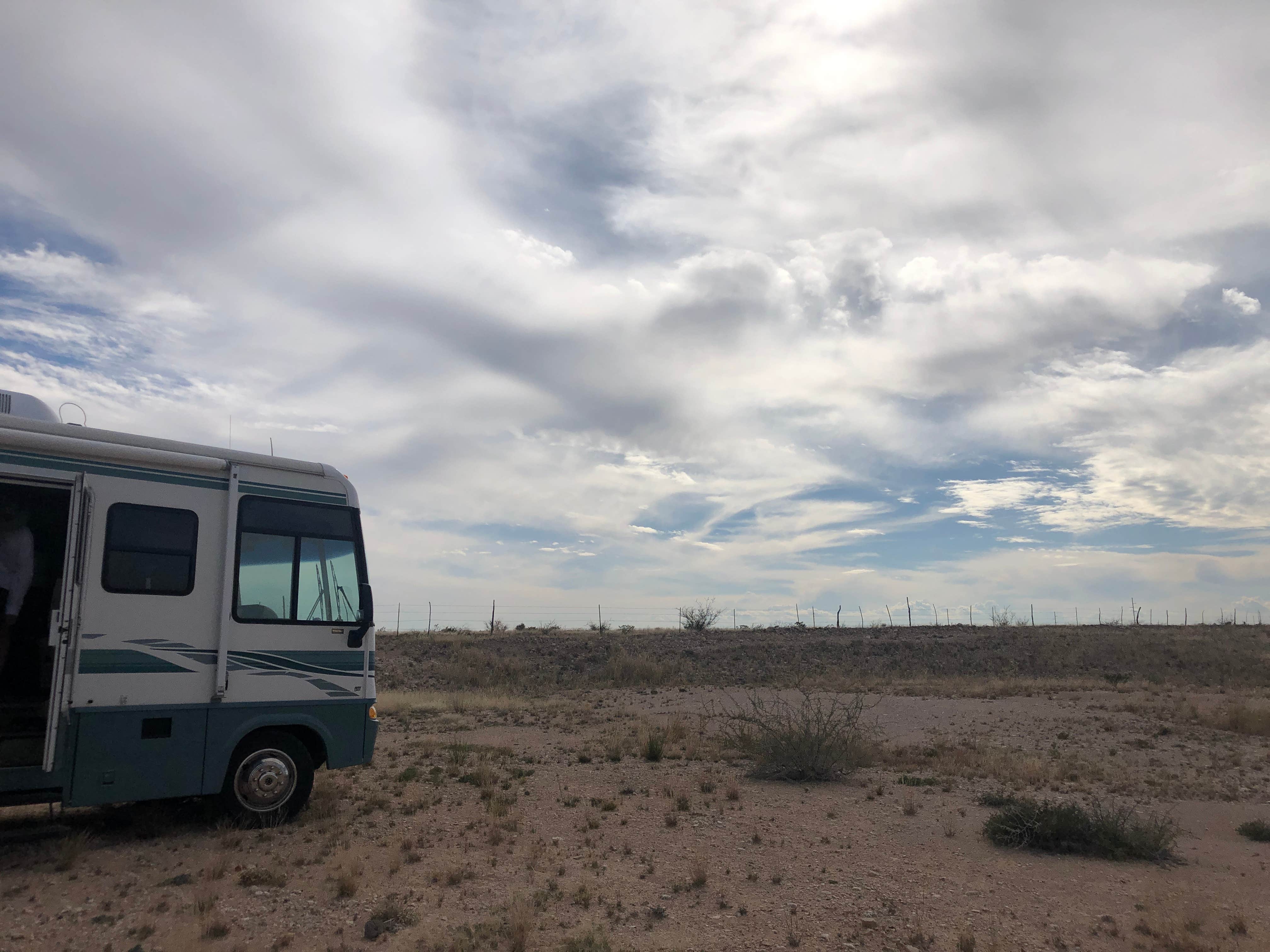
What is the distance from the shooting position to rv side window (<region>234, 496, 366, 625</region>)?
8820 mm

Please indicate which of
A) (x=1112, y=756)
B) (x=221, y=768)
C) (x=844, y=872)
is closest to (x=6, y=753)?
(x=221, y=768)

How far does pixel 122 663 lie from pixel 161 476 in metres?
1.88

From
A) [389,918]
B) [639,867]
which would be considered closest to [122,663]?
[389,918]

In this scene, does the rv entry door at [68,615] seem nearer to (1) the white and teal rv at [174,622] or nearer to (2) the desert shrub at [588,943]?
(1) the white and teal rv at [174,622]

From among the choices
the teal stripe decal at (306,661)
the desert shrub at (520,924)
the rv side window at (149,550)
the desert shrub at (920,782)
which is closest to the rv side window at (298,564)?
the teal stripe decal at (306,661)

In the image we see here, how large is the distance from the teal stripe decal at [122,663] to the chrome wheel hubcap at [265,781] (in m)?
1.35

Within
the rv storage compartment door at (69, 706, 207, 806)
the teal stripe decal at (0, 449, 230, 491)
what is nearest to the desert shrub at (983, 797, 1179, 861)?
the rv storage compartment door at (69, 706, 207, 806)

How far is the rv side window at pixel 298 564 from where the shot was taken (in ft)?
28.9

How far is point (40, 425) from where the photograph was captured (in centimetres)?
790

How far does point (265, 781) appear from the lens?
8.83 meters

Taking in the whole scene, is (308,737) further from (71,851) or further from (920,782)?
(920,782)

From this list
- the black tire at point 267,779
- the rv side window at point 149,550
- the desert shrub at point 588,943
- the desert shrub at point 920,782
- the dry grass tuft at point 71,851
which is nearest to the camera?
the desert shrub at point 588,943

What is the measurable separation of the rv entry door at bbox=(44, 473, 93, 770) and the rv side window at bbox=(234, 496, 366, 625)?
140 cm

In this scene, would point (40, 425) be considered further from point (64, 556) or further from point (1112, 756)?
point (1112, 756)
